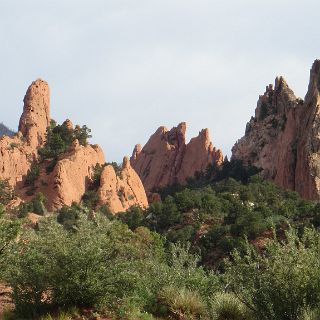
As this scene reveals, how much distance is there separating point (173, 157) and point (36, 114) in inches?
1495

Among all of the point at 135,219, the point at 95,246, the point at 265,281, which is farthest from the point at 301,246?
the point at 135,219

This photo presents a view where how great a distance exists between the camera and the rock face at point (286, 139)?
7025cm

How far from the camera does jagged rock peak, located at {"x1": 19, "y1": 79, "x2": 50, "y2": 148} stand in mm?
71562

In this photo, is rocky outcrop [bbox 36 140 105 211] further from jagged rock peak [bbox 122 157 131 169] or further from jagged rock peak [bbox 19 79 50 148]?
jagged rock peak [bbox 19 79 50 148]

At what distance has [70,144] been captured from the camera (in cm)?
6819

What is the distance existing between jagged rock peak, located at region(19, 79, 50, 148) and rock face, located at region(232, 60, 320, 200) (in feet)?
108

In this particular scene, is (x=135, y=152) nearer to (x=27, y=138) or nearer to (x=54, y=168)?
(x=27, y=138)

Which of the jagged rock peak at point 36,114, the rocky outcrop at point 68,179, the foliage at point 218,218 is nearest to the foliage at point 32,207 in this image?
the rocky outcrop at point 68,179

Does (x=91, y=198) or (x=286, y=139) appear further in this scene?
(x=286, y=139)

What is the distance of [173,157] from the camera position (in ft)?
348

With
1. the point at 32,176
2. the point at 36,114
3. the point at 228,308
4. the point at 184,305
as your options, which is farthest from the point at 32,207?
the point at 228,308

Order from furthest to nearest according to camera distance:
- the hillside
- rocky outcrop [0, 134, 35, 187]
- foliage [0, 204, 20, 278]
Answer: rocky outcrop [0, 134, 35, 187], foliage [0, 204, 20, 278], the hillside

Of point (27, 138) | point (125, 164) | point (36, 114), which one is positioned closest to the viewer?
point (27, 138)

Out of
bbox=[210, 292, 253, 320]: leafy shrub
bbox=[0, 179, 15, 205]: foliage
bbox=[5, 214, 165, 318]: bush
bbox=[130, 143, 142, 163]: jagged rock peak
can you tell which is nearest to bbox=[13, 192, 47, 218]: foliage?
bbox=[0, 179, 15, 205]: foliage
